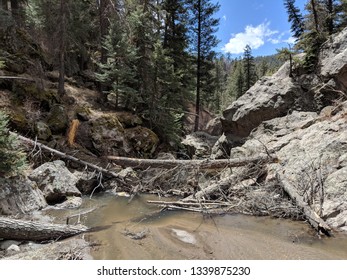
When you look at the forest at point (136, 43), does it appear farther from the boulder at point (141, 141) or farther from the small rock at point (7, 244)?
the small rock at point (7, 244)

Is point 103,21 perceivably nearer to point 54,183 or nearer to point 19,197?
point 54,183

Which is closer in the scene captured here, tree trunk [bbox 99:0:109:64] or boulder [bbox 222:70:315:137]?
boulder [bbox 222:70:315:137]

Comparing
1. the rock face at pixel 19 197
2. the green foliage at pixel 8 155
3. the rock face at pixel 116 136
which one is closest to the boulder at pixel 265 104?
the rock face at pixel 116 136

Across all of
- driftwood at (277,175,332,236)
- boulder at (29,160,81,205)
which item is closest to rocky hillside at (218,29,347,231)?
driftwood at (277,175,332,236)

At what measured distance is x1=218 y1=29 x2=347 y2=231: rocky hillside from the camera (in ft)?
23.0

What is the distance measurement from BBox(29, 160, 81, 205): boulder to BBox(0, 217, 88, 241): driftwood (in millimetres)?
4093

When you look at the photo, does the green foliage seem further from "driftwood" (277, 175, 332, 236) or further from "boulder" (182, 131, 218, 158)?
"boulder" (182, 131, 218, 158)

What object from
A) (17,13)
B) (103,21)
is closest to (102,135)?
(17,13)

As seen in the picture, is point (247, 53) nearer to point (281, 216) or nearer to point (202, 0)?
point (202, 0)

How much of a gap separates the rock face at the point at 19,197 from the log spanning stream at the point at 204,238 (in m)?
1.12

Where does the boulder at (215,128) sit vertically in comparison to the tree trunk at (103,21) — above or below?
below

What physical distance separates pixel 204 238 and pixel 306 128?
7947 mm

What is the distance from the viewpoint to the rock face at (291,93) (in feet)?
43.2
